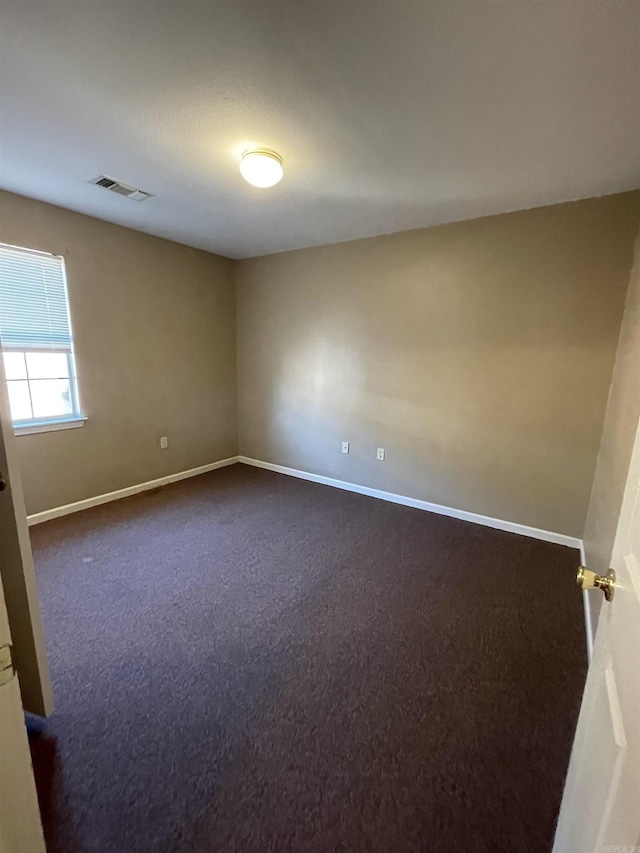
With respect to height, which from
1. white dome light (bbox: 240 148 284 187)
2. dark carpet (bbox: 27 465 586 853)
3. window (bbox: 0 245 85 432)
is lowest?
dark carpet (bbox: 27 465 586 853)

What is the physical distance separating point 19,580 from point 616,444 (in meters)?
2.72

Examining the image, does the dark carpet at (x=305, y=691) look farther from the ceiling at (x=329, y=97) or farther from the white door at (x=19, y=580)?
the ceiling at (x=329, y=97)

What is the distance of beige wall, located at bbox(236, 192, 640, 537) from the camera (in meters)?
2.68

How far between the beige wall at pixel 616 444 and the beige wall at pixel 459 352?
0.20m

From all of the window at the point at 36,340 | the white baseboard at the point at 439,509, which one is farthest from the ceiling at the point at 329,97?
the white baseboard at the point at 439,509

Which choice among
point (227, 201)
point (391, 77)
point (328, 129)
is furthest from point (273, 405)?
point (391, 77)

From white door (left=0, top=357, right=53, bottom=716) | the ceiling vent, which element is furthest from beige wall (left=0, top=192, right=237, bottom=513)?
white door (left=0, top=357, right=53, bottom=716)

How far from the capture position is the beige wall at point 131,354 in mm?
3064

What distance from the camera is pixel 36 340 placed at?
9.70 ft

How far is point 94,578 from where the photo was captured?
7.89 ft

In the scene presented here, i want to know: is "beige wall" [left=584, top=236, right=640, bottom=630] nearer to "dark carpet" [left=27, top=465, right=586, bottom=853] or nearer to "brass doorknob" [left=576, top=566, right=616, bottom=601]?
"dark carpet" [left=27, top=465, right=586, bottom=853]

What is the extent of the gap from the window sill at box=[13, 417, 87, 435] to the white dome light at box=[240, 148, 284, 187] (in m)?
2.41

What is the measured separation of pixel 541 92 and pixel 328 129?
2.91ft

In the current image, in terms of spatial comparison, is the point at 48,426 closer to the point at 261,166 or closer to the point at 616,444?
the point at 261,166
